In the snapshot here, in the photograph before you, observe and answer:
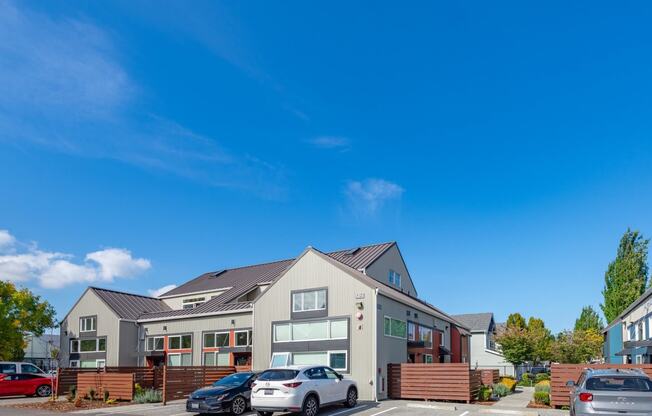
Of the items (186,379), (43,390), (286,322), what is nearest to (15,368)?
(43,390)

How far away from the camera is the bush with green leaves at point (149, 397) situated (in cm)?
2339

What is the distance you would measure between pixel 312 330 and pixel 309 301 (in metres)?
1.39

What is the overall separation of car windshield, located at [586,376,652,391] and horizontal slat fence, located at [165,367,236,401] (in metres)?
16.4

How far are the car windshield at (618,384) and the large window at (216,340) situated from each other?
74.7ft

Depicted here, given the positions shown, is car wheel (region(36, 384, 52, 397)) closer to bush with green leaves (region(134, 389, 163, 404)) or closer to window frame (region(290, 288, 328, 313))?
bush with green leaves (region(134, 389, 163, 404))

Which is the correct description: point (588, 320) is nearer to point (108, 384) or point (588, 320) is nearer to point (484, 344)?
point (484, 344)

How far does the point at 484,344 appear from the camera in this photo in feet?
196

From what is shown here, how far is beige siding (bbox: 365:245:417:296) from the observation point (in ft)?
103

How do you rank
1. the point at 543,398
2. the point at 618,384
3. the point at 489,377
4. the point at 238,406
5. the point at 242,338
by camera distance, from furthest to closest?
the point at 242,338
the point at 489,377
the point at 543,398
the point at 238,406
the point at 618,384

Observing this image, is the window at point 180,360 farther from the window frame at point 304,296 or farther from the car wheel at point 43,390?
the window frame at point 304,296

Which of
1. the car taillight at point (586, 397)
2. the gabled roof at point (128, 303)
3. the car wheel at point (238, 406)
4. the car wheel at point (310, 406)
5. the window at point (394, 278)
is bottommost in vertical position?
the car wheel at point (238, 406)

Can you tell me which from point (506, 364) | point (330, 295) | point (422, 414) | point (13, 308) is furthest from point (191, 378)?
point (506, 364)

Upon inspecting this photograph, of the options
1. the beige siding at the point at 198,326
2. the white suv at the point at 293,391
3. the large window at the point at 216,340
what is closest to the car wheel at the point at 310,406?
the white suv at the point at 293,391

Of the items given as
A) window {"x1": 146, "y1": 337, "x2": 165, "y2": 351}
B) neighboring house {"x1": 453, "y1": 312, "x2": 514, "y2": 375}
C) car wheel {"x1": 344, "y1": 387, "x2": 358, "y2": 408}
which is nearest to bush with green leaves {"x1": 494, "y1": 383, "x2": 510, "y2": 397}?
car wheel {"x1": 344, "y1": 387, "x2": 358, "y2": 408}
